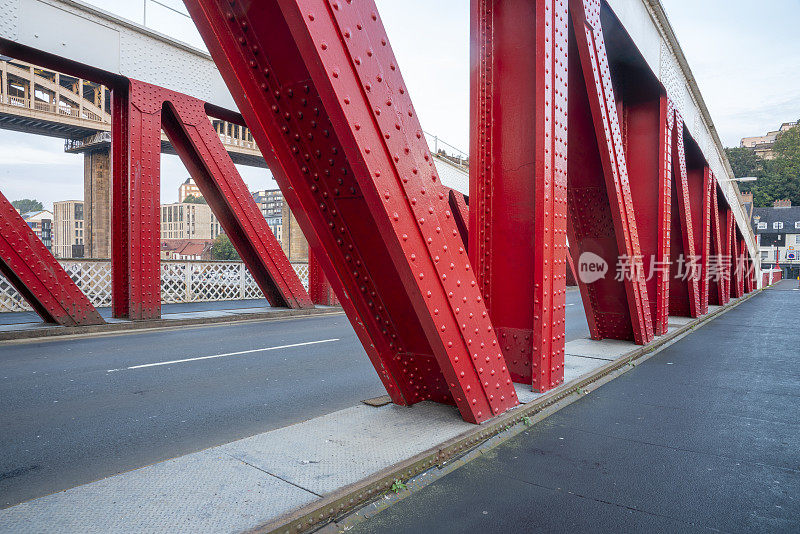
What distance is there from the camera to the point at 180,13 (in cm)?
1177

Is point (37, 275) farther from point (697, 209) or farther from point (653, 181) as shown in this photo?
point (697, 209)

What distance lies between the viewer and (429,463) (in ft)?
10.6

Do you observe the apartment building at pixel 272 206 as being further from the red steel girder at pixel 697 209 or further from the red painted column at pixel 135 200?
the red steel girder at pixel 697 209

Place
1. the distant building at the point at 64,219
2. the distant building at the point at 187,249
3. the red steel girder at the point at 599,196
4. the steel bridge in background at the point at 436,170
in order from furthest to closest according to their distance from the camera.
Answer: the distant building at the point at 187,249, the distant building at the point at 64,219, the red steel girder at the point at 599,196, the steel bridge in background at the point at 436,170

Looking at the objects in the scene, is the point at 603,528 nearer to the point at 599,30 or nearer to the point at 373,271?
the point at 373,271

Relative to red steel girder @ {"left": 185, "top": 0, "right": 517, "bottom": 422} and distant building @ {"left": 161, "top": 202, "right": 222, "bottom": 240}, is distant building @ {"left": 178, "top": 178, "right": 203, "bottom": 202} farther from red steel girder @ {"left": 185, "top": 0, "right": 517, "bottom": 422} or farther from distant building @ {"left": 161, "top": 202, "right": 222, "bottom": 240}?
red steel girder @ {"left": 185, "top": 0, "right": 517, "bottom": 422}

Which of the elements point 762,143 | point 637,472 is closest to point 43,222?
point 637,472

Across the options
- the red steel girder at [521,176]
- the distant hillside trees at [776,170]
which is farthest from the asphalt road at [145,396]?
the distant hillside trees at [776,170]

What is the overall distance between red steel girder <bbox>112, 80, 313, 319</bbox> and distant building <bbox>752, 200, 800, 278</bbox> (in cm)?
9253

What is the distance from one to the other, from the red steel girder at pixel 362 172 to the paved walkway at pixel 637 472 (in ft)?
2.36

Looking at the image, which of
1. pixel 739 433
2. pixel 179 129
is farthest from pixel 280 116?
pixel 179 129

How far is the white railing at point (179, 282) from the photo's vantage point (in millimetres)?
13641

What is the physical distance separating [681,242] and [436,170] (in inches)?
411

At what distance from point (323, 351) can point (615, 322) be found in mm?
4726
